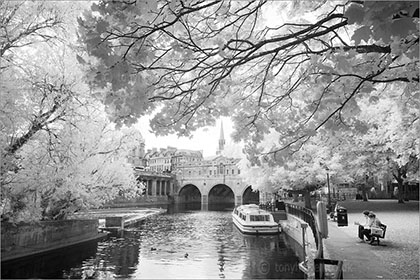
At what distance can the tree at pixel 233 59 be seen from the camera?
4.01 metres

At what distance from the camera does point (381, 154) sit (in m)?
27.6

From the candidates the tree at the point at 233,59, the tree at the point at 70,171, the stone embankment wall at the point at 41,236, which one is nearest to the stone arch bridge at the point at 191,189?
the tree at the point at 70,171

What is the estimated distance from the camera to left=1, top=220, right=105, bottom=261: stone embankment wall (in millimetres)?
15844

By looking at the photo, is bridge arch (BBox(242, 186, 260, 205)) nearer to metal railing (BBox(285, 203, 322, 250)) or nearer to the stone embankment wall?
metal railing (BBox(285, 203, 322, 250))

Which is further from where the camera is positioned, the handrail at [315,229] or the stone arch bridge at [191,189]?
the stone arch bridge at [191,189]

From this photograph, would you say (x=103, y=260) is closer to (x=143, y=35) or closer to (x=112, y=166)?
(x=112, y=166)

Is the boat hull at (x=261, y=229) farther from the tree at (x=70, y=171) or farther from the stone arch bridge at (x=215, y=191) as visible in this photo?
the stone arch bridge at (x=215, y=191)

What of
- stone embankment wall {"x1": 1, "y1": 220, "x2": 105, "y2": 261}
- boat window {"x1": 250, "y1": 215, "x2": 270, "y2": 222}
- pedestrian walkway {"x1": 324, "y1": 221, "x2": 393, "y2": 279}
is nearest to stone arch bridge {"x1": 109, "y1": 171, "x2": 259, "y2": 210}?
boat window {"x1": 250, "y1": 215, "x2": 270, "y2": 222}

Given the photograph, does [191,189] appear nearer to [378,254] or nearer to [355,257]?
[378,254]

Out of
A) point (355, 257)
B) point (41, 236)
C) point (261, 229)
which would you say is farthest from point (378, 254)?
point (261, 229)

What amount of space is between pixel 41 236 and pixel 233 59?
56.0ft

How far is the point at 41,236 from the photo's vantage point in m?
18.1

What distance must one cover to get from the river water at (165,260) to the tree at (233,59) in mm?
9962

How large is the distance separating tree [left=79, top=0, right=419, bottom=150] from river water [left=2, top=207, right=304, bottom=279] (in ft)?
32.7
